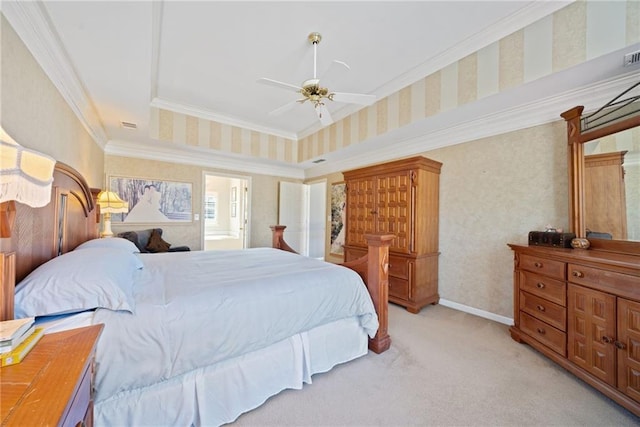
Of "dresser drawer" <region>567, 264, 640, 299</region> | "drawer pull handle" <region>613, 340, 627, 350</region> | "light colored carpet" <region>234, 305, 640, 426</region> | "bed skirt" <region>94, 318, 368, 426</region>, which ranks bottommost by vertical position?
"light colored carpet" <region>234, 305, 640, 426</region>

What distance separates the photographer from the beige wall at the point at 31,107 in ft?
4.63

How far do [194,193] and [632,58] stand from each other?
227 inches

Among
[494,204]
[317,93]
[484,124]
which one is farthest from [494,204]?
[317,93]

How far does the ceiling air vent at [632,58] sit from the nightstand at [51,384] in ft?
12.1

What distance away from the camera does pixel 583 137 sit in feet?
7.28

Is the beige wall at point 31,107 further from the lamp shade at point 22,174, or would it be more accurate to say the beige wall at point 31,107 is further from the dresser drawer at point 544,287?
the dresser drawer at point 544,287

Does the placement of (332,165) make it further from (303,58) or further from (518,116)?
(518,116)

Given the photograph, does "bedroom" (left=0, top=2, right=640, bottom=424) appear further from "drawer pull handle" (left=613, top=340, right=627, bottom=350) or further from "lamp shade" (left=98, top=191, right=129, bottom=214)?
"drawer pull handle" (left=613, top=340, right=627, bottom=350)

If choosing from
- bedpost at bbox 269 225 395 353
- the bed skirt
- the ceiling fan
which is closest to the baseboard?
bedpost at bbox 269 225 395 353

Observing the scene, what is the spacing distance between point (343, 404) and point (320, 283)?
0.78 meters

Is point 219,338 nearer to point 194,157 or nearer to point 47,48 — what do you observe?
point 47,48

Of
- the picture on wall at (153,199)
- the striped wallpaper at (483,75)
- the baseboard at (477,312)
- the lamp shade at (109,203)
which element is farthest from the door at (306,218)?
→ the lamp shade at (109,203)

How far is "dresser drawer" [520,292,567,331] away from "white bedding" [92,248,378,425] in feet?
4.70

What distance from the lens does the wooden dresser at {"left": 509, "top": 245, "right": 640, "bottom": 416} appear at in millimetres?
1554
